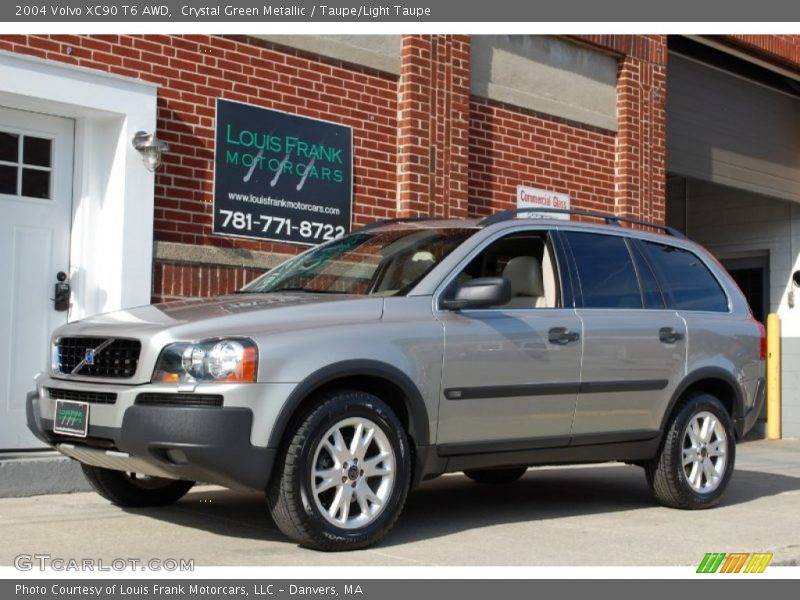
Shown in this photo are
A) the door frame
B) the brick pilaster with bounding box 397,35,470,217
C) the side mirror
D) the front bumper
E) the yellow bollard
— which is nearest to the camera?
the front bumper

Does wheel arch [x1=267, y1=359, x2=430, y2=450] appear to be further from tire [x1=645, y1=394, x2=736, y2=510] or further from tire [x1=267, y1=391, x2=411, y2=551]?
tire [x1=645, y1=394, x2=736, y2=510]

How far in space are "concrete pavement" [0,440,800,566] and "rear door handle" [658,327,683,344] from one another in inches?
44.6

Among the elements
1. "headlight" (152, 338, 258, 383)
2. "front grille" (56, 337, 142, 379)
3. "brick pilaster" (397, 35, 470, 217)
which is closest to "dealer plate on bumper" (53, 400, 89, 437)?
"front grille" (56, 337, 142, 379)

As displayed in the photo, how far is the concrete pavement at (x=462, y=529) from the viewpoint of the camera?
574 cm

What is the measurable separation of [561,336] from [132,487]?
8.99 feet

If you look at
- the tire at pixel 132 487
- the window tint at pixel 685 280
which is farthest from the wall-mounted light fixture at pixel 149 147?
the window tint at pixel 685 280

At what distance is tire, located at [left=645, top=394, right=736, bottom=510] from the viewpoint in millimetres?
7637

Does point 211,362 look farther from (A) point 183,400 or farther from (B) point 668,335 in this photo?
(B) point 668,335

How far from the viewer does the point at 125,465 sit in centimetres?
575

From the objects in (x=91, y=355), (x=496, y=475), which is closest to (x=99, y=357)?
(x=91, y=355)

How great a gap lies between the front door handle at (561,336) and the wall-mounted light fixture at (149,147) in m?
3.62

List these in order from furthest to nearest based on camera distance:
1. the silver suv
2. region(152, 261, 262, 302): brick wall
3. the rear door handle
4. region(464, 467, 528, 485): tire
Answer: region(152, 261, 262, 302): brick wall < region(464, 467, 528, 485): tire < the rear door handle < the silver suv

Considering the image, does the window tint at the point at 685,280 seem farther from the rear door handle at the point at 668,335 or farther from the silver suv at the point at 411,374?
the rear door handle at the point at 668,335

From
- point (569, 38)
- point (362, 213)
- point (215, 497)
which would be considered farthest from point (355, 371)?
point (569, 38)
